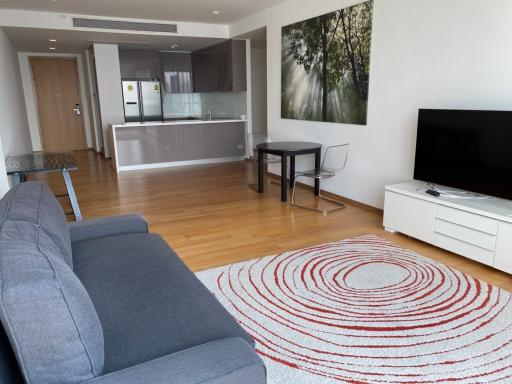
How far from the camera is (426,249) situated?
3.34 meters

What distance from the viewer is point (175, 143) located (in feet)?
23.9

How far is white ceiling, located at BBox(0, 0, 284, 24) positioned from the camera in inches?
212

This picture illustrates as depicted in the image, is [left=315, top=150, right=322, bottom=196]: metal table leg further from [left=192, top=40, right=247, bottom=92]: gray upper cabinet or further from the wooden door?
the wooden door

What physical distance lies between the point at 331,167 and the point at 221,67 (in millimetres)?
3654

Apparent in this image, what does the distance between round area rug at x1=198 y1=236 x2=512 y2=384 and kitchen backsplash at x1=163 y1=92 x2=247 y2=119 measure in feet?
19.0

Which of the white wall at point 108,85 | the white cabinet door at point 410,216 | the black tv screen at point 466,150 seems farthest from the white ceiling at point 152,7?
the white cabinet door at point 410,216

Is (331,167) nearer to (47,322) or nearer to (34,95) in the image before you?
(47,322)

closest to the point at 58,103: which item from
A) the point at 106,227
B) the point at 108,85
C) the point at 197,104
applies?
the point at 108,85

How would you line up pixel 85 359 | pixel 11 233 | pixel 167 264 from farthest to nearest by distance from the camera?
pixel 167 264 → pixel 11 233 → pixel 85 359

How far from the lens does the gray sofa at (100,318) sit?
98cm

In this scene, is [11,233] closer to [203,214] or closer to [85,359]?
[85,359]

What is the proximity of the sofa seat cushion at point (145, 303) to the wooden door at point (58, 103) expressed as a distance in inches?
346

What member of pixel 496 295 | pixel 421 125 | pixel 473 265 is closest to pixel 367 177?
pixel 421 125

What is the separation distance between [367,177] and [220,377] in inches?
148
